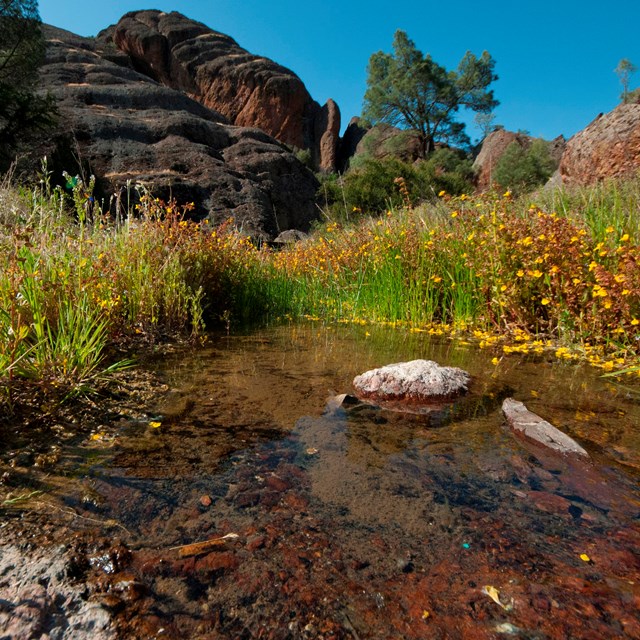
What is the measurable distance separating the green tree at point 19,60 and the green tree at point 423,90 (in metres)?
19.7

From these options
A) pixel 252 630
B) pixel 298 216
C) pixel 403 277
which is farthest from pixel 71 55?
pixel 252 630

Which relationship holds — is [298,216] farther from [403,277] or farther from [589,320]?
[589,320]

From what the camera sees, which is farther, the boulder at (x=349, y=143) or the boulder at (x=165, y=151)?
the boulder at (x=349, y=143)

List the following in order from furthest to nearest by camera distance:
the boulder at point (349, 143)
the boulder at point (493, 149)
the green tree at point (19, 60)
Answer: the boulder at point (349, 143) → the boulder at point (493, 149) → the green tree at point (19, 60)

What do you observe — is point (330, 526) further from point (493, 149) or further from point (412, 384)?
point (493, 149)

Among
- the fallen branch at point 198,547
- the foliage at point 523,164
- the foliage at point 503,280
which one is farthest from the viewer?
the foliage at point 523,164

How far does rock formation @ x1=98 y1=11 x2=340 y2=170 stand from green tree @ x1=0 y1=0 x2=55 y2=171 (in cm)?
1507

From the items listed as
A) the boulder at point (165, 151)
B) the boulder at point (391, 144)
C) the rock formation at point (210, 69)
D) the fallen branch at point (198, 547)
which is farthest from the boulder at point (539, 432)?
the rock formation at point (210, 69)

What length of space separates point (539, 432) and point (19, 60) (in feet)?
64.9

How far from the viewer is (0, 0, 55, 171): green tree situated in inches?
438

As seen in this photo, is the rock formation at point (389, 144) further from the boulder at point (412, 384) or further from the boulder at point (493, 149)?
the boulder at point (412, 384)

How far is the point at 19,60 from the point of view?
47.0 feet

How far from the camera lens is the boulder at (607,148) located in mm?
7070

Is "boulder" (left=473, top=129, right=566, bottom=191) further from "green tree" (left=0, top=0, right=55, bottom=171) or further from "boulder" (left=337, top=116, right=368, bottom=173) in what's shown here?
"green tree" (left=0, top=0, right=55, bottom=171)
